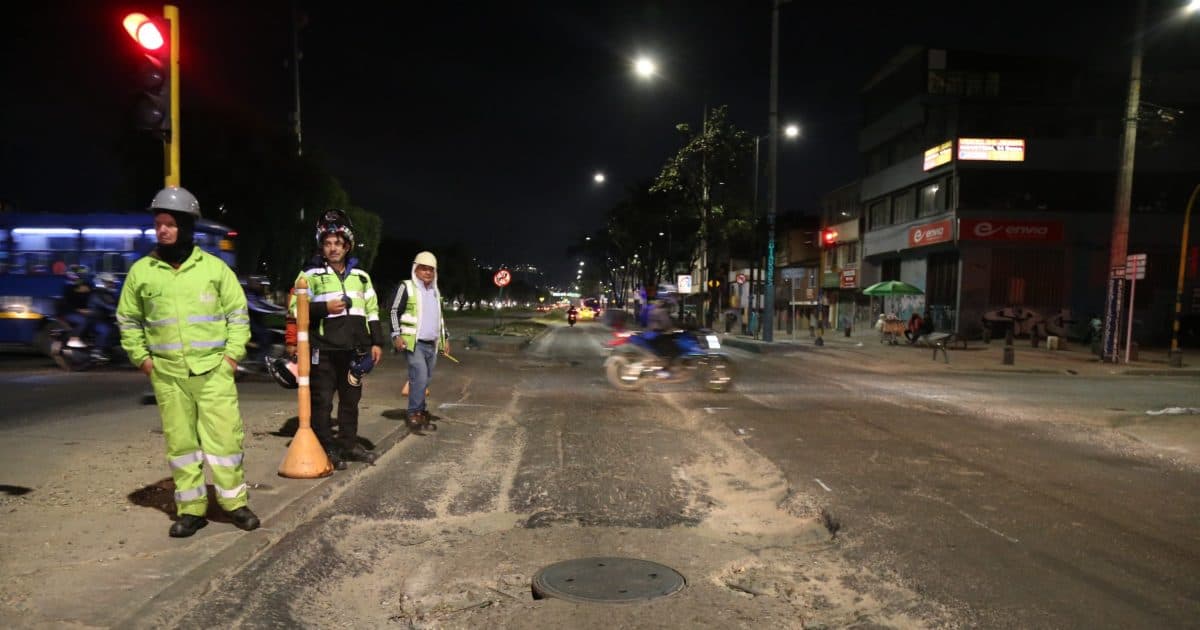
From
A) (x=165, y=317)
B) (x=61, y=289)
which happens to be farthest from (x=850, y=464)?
(x=61, y=289)

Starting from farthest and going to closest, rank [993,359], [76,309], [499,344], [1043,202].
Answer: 1. [1043,202]
2. [499,344]
3. [993,359]
4. [76,309]

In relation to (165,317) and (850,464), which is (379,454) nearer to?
(165,317)

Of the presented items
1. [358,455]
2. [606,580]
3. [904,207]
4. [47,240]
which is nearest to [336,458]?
[358,455]

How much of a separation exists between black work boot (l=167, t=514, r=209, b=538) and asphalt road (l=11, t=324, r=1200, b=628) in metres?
0.50

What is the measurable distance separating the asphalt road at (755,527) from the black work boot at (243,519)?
0.25 meters

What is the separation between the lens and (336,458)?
622cm

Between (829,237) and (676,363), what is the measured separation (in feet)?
118

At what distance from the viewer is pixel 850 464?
7016mm

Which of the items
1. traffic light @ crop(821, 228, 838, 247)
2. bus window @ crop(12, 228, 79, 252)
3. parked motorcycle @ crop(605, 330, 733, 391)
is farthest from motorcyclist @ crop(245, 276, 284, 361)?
traffic light @ crop(821, 228, 838, 247)

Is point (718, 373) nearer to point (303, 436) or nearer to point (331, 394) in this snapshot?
point (331, 394)

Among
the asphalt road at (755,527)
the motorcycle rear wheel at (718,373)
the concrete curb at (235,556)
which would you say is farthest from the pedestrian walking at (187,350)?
the motorcycle rear wheel at (718,373)

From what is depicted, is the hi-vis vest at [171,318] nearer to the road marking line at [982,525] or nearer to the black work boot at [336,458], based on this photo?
the black work boot at [336,458]

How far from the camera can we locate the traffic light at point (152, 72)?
6.27 metres

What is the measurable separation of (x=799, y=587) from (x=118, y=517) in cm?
418
